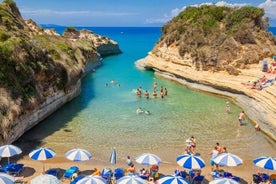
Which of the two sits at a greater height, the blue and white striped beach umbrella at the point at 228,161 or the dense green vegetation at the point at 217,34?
the dense green vegetation at the point at 217,34

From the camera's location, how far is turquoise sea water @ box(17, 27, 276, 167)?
22.8 m

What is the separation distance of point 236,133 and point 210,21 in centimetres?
2923

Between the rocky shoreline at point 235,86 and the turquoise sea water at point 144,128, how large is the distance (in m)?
1.09

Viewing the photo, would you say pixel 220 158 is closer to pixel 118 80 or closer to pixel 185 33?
pixel 118 80

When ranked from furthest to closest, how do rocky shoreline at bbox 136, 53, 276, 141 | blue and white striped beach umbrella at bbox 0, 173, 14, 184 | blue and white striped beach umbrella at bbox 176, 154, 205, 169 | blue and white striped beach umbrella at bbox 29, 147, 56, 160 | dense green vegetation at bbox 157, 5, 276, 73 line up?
dense green vegetation at bbox 157, 5, 276, 73, rocky shoreline at bbox 136, 53, 276, 141, blue and white striped beach umbrella at bbox 29, 147, 56, 160, blue and white striped beach umbrella at bbox 176, 154, 205, 169, blue and white striped beach umbrella at bbox 0, 173, 14, 184

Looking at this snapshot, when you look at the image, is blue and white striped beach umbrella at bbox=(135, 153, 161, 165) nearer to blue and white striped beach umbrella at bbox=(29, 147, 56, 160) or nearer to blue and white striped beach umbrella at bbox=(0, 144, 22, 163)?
blue and white striped beach umbrella at bbox=(29, 147, 56, 160)

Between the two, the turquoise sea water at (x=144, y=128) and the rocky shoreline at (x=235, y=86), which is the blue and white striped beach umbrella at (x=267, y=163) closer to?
the turquoise sea water at (x=144, y=128)

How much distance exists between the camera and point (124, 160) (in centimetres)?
2084

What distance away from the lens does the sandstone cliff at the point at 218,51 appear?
3978cm

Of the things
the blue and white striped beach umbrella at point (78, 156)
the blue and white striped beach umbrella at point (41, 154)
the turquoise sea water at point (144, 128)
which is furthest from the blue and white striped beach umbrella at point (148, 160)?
the blue and white striped beach umbrella at point (41, 154)

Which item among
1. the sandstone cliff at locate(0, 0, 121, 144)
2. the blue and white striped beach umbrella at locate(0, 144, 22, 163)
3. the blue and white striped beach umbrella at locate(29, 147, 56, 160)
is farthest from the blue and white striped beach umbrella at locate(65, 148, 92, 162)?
the sandstone cliff at locate(0, 0, 121, 144)

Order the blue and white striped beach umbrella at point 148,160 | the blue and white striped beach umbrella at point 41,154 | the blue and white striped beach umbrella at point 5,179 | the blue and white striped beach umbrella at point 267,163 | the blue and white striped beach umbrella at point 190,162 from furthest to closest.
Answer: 1. the blue and white striped beach umbrella at point 41,154
2. the blue and white striped beach umbrella at point 148,160
3. the blue and white striped beach umbrella at point 267,163
4. the blue and white striped beach umbrella at point 190,162
5. the blue and white striped beach umbrella at point 5,179

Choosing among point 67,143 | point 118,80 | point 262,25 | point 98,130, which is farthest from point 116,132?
point 262,25

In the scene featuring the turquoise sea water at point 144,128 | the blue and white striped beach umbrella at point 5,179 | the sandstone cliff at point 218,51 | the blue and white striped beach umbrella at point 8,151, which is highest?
the sandstone cliff at point 218,51
